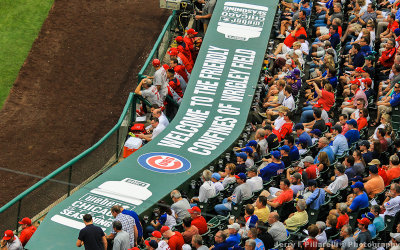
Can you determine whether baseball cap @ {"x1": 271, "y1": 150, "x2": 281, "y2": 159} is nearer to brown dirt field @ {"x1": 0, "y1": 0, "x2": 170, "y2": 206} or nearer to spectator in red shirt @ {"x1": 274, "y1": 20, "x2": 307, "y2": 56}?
spectator in red shirt @ {"x1": 274, "y1": 20, "x2": 307, "y2": 56}

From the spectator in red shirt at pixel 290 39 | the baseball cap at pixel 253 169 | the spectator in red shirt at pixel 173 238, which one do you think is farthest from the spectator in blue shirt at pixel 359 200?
the spectator in red shirt at pixel 290 39

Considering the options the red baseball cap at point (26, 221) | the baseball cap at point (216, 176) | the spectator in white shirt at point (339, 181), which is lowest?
the red baseball cap at point (26, 221)

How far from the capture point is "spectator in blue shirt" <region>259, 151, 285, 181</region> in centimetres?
1708

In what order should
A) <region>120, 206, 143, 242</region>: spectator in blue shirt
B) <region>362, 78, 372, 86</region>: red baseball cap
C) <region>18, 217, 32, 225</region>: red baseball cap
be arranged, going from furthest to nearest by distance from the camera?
<region>362, 78, 372, 86</region>: red baseball cap → <region>18, 217, 32, 225</region>: red baseball cap → <region>120, 206, 143, 242</region>: spectator in blue shirt

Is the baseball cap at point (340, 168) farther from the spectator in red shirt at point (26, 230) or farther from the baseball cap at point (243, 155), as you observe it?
the spectator in red shirt at point (26, 230)

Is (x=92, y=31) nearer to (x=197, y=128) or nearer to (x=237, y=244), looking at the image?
(x=197, y=128)

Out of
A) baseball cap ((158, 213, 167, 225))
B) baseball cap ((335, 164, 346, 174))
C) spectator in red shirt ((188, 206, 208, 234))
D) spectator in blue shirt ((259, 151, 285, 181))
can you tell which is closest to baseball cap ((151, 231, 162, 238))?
spectator in red shirt ((188, 206, 208, 234))

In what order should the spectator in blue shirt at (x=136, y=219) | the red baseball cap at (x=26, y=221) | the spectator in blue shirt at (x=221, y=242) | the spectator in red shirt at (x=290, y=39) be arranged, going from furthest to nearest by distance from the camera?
the spectator in red shirt at (x=290, y=39) < the red baseball cap at (x=26, y=221) < the spectator in blue shirt at (x=136, y=219) < the spectator in blue shirt at (x=221, y=242)

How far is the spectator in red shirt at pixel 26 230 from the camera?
15820mm

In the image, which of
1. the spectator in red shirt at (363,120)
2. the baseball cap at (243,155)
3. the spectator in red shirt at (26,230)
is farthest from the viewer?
the spectator in red shirt at (363,120)

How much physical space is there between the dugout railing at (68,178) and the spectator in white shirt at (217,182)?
10.0 ft

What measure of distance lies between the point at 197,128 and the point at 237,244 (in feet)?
17.8

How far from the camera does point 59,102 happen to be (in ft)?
81.5

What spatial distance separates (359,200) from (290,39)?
7863 mm
